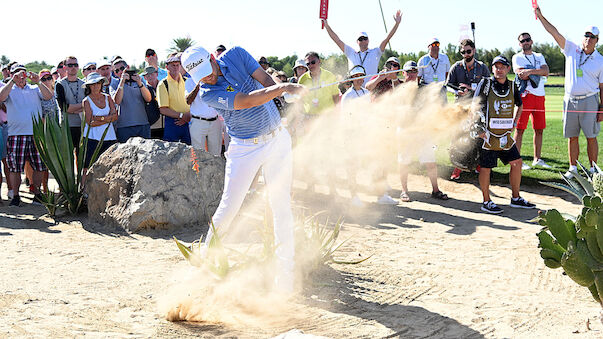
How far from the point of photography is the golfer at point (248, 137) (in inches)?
182

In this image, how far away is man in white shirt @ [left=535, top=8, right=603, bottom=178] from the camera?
961 centimetres

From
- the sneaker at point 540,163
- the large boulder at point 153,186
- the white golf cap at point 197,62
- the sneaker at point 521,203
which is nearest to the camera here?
the white golf cap at point 197,62

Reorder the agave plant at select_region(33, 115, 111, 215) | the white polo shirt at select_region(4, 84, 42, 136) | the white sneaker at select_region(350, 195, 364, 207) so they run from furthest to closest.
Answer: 1. the white polo shirt at select_region(4, 84, 42, 136)
2. the white sneaker at select_region(350, 195, 364, 207)
3. the agave plant at select_region(33, 115, 111, 215)

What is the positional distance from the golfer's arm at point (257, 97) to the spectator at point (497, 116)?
459 cm

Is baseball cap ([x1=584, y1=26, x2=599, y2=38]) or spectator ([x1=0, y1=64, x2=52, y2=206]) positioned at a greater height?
baseball cap ([x1=584, y1=26, x2=599, y2=38])

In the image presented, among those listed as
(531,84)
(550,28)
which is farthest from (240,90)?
(531,84)

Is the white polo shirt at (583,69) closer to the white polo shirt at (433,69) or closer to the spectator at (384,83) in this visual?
the white polo shirt at (433,69)

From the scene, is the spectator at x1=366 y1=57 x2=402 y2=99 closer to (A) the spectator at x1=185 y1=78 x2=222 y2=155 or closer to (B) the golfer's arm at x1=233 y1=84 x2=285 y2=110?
(A) the spectator at x1=185 y1=78 x2=222 y2=155

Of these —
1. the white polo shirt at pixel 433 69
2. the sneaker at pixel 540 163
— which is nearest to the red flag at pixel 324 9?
the white polo shirt at pixel 433 69

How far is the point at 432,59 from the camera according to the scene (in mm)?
10039

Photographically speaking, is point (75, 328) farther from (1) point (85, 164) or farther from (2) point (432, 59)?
(2) point (432, 59)

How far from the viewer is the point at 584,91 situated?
9727 mm

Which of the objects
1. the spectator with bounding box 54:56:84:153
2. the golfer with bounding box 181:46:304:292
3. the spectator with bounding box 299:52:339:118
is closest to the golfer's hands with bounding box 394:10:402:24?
the spectator with bounding box 299:52:339:118

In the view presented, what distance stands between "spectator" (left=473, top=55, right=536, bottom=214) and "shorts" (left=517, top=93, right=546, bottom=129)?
8.28 ft
